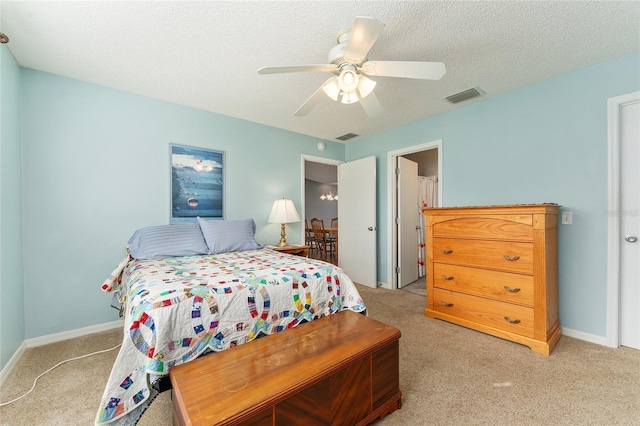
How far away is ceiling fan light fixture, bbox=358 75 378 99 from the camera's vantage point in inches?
69.4

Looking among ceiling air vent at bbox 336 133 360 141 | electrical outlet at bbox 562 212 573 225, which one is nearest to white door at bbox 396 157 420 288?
ceiling air vent at bbox 336 133 360 141

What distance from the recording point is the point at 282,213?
346 cm

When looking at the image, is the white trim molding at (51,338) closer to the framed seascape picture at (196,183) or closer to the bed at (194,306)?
the bed at (194,306)

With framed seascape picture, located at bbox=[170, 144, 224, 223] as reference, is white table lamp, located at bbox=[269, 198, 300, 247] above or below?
below

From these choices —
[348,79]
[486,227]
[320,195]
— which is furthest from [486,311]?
[320,195]

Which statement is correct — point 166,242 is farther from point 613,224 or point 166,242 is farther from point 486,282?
point 613,224

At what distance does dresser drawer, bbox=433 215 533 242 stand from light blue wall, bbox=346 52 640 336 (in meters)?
0.58

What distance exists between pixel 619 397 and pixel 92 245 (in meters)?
4.14

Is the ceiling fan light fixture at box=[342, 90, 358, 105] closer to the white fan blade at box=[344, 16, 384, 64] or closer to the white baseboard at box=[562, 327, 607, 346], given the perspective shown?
the white fan blade at box=[344, 16, 384, 64]

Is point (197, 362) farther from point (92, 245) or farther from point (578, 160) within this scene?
point (578, 160)

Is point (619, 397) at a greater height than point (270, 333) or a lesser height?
lesser

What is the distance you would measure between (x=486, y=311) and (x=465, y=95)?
2.18m

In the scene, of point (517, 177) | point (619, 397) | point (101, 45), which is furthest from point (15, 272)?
point (517, 177)

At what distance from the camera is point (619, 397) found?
1559mm
